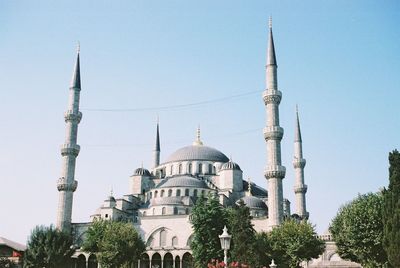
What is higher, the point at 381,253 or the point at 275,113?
the point at 275,113

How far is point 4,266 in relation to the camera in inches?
1324

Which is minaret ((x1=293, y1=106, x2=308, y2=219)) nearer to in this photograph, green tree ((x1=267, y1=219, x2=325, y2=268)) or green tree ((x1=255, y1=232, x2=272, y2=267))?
green tree ((x1=267, y1=219, x2=325, y2=268))

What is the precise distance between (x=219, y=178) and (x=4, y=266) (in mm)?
24535

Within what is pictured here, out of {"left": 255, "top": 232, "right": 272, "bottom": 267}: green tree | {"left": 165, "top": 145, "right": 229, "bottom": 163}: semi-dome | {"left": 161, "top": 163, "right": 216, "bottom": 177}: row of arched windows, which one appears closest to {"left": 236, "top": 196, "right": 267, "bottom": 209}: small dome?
{"left": 161, "top": 163, "right": 216, "bottom": 177}: row of arched windows

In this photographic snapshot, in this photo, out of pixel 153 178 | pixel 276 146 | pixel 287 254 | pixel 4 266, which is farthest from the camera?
pixel 153 178

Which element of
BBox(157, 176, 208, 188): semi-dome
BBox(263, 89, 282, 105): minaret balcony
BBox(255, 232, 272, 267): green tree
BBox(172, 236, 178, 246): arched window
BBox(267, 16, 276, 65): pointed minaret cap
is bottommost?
BBox(255, 232, 272, 267): green tree

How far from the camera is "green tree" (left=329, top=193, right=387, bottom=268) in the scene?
86.7 feet

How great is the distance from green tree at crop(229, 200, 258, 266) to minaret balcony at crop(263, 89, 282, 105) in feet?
44.6

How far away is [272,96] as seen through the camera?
129 ft

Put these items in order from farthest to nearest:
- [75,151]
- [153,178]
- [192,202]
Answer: [153,178] < [192,202] < [75,151]

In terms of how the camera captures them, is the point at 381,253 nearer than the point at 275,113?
Yes

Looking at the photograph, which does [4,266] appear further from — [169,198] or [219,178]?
[219,178]

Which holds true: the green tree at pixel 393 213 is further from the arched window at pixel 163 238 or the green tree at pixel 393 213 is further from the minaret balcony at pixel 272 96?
the arched window at pixel 163 238

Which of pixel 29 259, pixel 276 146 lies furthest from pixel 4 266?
pixel 276 146
